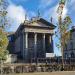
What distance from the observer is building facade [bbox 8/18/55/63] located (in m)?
106

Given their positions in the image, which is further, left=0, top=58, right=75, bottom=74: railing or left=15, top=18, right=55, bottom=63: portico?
left=15, top=18, right=55, bottom=63: portico

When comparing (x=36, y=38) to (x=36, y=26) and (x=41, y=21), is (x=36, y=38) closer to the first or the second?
(x=36, y=26)

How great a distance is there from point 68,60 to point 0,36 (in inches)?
1391

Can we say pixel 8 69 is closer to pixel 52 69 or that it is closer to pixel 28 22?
pixel 52 69

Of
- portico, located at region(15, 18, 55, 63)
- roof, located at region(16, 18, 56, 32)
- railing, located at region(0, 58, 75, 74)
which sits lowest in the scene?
railing, located at region(0, 58, 75, 74)

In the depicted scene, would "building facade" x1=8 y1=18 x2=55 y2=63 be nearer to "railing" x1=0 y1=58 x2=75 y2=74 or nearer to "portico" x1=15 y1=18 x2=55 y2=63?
"portico" x1=15 y1=18 x2=55 y2=63

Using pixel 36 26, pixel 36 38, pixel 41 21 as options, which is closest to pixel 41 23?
pixel 41 21

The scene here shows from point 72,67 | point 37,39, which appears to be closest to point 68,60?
point 72,67

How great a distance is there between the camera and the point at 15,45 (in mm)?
126688

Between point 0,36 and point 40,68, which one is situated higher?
point 0,36

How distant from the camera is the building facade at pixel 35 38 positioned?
4173 inches

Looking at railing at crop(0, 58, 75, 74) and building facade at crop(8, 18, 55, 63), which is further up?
building facade at crop(8, 18, 55, 63)

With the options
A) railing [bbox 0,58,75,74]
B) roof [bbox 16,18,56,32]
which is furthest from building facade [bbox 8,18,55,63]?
railing [bbox 0,58,75,74]

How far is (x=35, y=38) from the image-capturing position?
107250 mm
